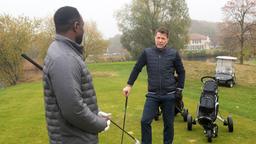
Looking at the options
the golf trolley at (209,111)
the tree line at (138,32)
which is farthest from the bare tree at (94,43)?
the golf trolley at (209,111)

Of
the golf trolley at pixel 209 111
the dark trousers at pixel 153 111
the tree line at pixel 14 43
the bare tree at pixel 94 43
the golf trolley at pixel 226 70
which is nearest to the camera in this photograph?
the dark trousers at pixel 153 111

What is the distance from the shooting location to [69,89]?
129 inches

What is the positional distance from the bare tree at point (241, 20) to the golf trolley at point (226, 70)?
19551 millimetres

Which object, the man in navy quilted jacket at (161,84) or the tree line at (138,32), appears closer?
the man in navy quilted jacket at (161,84)

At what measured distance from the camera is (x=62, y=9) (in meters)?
3.49

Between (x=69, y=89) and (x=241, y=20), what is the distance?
42.0m

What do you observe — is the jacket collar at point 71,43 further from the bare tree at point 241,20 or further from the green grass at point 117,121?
the bare tree at point 241,20

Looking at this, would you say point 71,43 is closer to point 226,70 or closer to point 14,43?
point 226,70

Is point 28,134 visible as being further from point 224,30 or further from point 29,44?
point 224,30

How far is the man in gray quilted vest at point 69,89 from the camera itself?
3303 millimetres

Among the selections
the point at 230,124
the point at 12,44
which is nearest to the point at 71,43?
the point at 230,124

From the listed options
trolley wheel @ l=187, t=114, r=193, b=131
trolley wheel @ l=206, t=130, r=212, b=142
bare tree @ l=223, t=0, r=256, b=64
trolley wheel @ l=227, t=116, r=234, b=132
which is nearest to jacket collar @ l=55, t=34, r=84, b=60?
trolley wheel @ l=206, t=130, r=212, b=142

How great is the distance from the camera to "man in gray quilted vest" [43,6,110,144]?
10.8 ft

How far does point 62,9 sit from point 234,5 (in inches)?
1687
